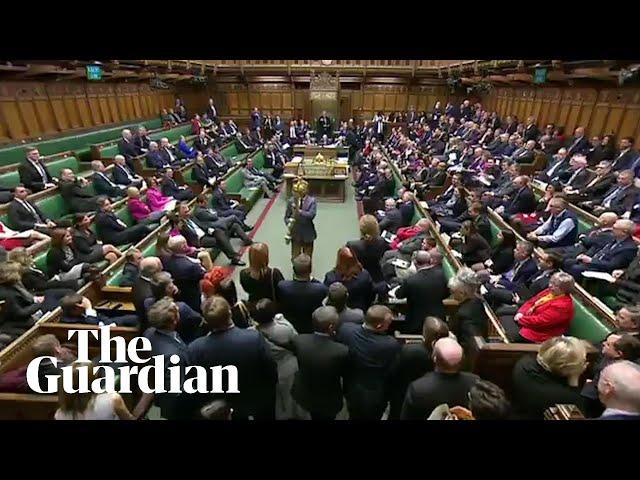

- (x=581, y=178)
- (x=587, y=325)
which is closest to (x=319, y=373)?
(x=587, y=325)

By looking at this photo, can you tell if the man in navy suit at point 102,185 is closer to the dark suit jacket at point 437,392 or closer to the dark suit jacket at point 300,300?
the dark suit jacket at point 300,300

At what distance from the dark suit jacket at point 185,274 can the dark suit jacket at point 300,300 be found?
0.91 m

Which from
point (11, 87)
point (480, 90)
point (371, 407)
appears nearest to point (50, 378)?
point (371, 407)

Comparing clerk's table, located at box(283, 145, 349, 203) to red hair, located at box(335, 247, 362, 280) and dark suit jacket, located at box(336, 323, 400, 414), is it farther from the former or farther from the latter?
dark suit jacket, located at box(336, 323, 400, 414)

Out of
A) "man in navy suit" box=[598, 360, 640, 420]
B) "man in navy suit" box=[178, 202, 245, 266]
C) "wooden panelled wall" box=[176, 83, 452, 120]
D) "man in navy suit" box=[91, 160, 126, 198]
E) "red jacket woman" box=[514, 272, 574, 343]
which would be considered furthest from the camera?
"wooden panelled wall" box=[176, 83, 452, 120]

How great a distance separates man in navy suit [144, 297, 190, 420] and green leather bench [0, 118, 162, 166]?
6.71 meters

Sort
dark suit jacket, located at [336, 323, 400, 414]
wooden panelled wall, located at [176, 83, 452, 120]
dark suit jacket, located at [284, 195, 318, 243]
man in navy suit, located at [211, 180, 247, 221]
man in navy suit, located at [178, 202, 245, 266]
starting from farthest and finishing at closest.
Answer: wooden panelled wall, located at [176, 83, 452, 120]
man in navy suit, located at [211, 180, 247, 221]
dark suit jacket, located at [284, 195, 318, 243]
man in navy suit, located at [178, 202, 245, 266]
dark suit jacket, located at [336, 323, 400, 414]

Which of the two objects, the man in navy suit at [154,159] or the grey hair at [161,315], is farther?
the man in navy suit at [154,159]

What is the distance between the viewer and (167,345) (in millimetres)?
2344

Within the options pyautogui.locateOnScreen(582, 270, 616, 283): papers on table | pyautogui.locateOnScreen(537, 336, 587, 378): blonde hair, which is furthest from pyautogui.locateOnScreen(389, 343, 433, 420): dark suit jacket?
pyautogui.locateOnScreen(582, 270, 616, 283): papers on table

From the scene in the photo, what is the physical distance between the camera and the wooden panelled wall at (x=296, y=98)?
58.7 ft

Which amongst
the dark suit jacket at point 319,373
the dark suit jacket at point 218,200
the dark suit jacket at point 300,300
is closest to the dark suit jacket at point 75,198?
the dark suit jacket at point 218,200

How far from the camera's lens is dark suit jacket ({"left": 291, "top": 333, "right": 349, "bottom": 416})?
91.6 inches
